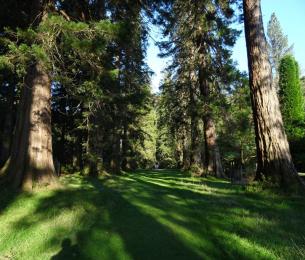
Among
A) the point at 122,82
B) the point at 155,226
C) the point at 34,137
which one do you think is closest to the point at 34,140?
the point at 34,137

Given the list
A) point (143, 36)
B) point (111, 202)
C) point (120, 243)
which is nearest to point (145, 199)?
point (111, 202)

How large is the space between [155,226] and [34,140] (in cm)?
647

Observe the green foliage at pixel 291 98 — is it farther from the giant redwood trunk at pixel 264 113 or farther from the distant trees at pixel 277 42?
the distant trees at pixel 277 42

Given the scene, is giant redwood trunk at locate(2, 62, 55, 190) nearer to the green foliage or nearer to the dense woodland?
the dense woodland

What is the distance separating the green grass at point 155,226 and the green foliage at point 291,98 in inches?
652

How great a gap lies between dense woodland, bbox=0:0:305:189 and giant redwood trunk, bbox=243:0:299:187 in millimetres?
29

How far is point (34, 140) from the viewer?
39.6 ft

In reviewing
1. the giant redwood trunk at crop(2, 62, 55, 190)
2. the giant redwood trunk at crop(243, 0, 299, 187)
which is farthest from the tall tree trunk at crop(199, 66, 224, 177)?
the giant redwood trunk at crop(2, 62, 55, 190)

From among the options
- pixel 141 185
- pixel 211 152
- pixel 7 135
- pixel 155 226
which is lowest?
pixel 155 226

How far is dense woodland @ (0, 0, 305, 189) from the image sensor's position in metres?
10.4

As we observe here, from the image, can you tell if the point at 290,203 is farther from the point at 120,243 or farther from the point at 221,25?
the point at 221,25

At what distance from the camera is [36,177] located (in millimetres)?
11656

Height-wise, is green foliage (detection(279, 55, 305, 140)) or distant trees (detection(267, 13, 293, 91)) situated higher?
distant trees (detection(267, 13, 293, 91))

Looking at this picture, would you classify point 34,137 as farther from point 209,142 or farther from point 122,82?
point 122,82
